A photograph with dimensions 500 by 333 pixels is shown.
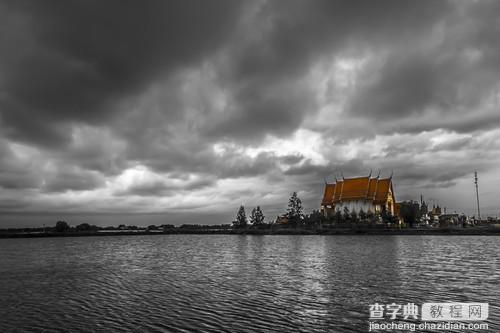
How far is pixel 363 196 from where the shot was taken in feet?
519

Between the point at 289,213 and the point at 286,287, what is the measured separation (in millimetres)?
138427

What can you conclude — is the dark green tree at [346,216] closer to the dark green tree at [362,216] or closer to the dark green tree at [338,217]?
the dark green tree at [338,217]

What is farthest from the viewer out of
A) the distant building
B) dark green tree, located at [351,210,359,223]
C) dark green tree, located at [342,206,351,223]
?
the distant building

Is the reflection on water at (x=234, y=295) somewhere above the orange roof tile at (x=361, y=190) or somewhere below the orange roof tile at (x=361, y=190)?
below

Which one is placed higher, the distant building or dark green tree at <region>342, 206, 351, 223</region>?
the distant building

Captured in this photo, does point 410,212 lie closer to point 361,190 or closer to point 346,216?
point 346,216

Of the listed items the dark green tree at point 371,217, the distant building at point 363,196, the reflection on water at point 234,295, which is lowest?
the reflection on water at point 234,295

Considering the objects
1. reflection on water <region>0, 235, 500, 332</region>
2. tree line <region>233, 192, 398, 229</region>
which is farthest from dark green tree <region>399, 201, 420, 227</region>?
reflection on water <region>0, 235, 500, 332</region>

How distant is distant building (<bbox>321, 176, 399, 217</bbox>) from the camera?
157125mm

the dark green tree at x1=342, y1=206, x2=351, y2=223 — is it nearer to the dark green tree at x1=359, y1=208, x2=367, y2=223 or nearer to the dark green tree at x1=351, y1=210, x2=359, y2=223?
the dark green tree at x1=351, y1=210, x2=359, y2=223

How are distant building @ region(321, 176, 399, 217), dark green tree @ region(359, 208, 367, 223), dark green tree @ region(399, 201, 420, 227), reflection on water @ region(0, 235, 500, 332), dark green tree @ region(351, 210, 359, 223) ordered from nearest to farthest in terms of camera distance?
reflection on water @ region(0, 235, 500, 332) → dark green tree @ region(399, 201, 420, 227) → dark green tree @ region(351, 210, 359, 223) → dark green tree @ region(359, 208, 367, 223) → distant building @ region(321, 176, 399, 217)

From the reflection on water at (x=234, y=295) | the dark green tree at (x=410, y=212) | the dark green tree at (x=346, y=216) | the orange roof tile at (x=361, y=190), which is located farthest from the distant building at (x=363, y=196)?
Answer: the reflection on water at (x=234, y=295)

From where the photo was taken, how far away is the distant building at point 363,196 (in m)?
157

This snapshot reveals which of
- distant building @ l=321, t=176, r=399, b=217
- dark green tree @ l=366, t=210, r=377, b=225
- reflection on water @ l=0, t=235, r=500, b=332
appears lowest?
reflection on water @ l=0, t=235, r=500, b=332
